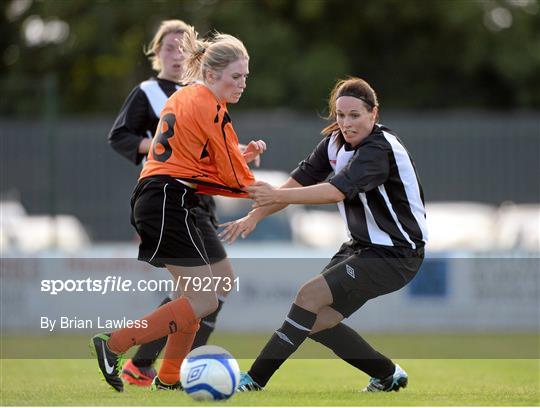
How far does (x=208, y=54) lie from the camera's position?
703 cm

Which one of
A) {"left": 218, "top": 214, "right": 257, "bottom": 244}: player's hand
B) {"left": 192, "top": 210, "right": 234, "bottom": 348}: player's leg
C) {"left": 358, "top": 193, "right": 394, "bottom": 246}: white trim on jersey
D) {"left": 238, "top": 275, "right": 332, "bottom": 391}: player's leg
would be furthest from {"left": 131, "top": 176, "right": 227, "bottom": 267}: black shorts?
{"left": 358, "top": 193, "right": 394, "bottom": 246}: white trim on jersey

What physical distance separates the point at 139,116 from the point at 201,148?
5.27 ft

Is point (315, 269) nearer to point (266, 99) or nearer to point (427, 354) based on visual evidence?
point (427, 354)

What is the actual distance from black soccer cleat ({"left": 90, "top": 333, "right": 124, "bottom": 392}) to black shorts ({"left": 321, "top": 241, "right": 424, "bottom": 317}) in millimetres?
1351

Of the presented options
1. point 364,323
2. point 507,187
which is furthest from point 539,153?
point 364,323

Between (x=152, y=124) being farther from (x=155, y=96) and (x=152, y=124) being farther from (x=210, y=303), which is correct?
(x=210, y=303)

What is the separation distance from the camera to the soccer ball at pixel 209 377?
21.6 feet

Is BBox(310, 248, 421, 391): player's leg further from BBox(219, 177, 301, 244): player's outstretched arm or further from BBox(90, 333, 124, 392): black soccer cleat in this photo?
BBox(90, 333, 124, 392): black soccer cleat

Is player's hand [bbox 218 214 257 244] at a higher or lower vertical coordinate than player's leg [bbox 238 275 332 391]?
higher

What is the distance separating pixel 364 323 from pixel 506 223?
5937 mm

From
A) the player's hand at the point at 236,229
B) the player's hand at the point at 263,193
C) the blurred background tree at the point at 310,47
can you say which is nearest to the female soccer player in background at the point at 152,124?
the player's hand at the point at 236,229

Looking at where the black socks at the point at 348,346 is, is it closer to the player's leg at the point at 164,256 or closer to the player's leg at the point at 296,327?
the player's leg at the point at 296,327

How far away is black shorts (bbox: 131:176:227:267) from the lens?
22.6 feet

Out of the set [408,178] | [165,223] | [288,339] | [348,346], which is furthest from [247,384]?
[408,178]
